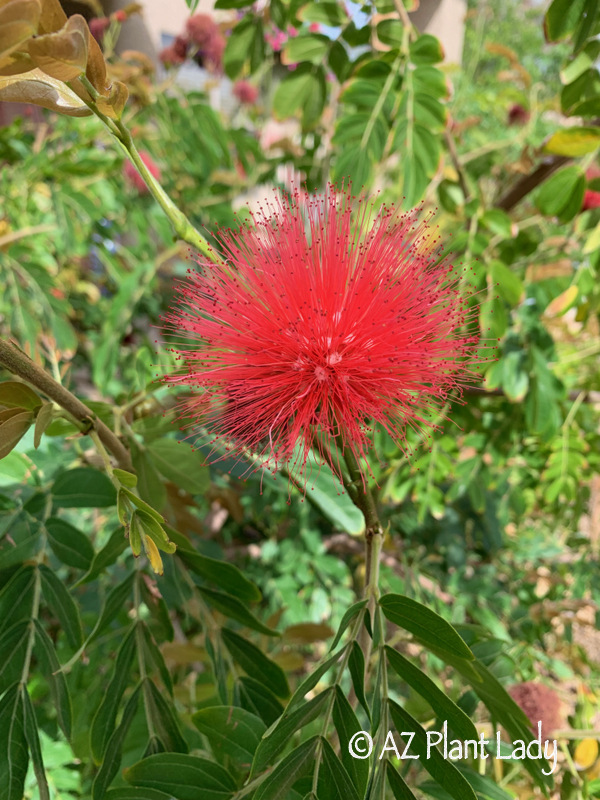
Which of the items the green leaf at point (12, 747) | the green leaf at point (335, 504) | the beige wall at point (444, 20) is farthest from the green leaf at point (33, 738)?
the beige wall at point (444, 20)

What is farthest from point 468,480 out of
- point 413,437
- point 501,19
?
point 501,19

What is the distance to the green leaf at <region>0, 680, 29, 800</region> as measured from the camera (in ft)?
1.30

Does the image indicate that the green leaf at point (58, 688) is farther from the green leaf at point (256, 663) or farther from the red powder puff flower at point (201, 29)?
the red powder puff flower at point (201, 29)

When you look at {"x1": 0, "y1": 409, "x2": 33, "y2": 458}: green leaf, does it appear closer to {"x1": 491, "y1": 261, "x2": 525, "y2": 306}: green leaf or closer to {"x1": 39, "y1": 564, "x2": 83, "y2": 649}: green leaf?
{"x1": 39, "y1": 564, "x2": 83, "y2": 649}: green leaf

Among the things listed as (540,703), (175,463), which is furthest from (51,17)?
(540,703)

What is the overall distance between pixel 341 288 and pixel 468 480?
70 centimetres

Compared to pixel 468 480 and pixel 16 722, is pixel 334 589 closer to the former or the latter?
pixel 468 480

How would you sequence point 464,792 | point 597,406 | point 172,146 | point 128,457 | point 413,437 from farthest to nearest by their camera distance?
point 172,146 → point 597,406 → point 413,437 → point 128,457 → point 464,792

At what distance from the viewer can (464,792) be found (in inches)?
13.7

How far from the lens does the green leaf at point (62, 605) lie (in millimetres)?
473

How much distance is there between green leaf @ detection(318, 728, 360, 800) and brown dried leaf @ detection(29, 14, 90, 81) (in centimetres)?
49

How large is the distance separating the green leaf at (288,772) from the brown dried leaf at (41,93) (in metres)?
0.48

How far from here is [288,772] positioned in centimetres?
37

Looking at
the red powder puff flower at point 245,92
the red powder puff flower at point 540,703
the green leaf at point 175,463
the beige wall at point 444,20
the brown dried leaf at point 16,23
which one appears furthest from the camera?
the red powder puff flower at point 245,92
